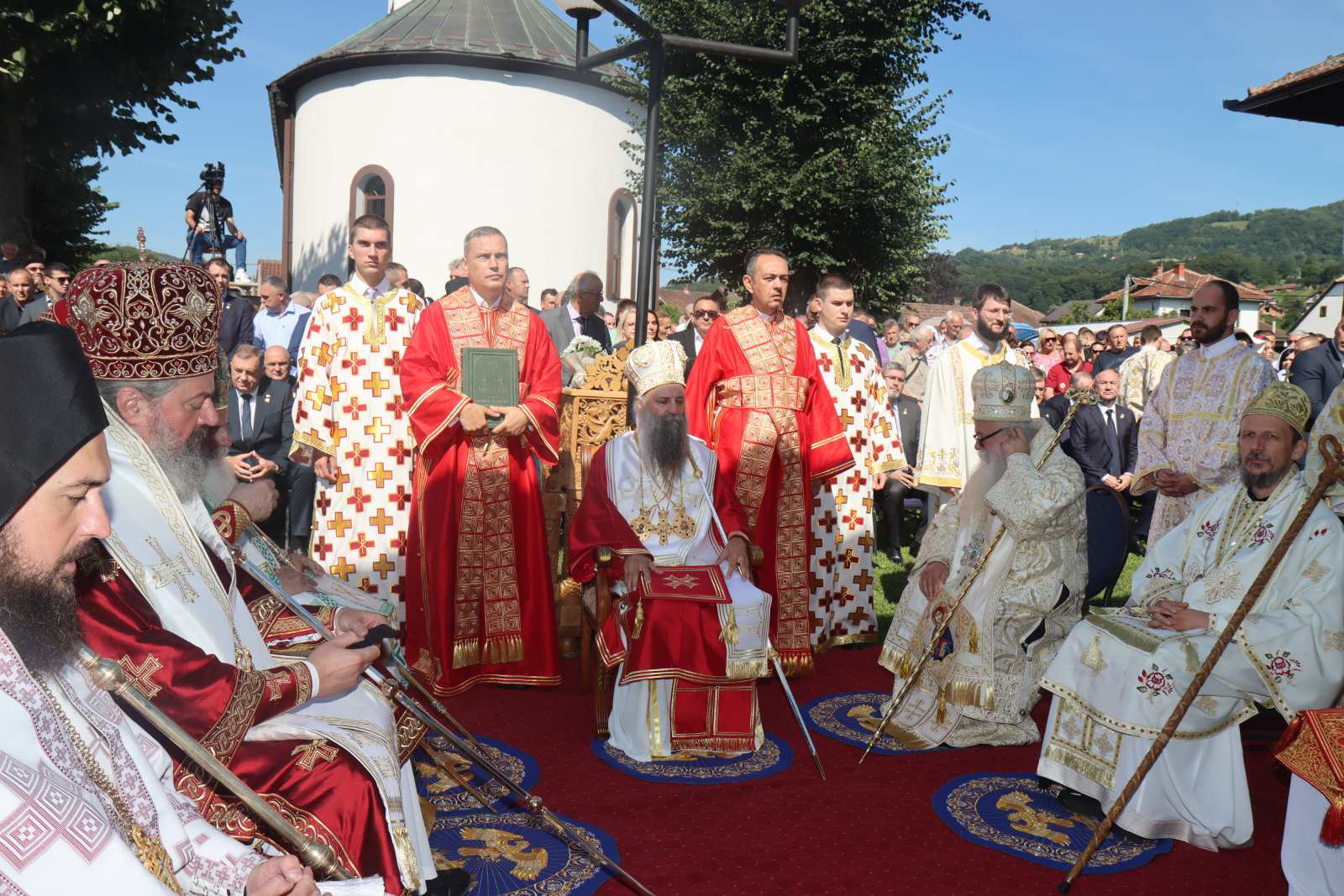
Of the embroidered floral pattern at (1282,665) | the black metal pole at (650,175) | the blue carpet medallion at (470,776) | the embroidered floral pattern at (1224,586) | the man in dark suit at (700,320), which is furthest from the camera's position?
the man in dark suit at (700,320)

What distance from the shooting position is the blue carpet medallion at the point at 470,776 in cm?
417

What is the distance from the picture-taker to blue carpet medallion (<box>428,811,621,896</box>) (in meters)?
3.52

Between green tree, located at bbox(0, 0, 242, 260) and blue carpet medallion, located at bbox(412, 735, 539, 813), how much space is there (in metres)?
12.2

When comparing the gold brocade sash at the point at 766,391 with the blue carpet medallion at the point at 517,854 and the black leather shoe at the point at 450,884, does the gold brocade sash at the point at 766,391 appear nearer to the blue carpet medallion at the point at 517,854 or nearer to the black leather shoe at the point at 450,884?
the blue carpet medallion at the point at 517,854

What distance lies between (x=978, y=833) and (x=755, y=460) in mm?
2636

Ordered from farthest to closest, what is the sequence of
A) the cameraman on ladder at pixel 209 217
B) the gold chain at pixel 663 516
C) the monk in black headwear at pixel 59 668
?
1. the cameraman on ladder at pixel 209 217
2. the gold chain at pixel 663 516
3. the monk in black headwear at pixel 59 668

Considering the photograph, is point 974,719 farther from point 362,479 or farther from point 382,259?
point 382,259

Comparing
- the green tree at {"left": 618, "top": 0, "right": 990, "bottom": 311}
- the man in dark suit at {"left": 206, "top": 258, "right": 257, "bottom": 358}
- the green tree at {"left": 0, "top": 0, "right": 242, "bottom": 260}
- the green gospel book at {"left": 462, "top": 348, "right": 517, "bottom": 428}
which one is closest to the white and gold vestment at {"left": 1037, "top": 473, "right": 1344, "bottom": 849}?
the green gospel book at {"left": 462, "top": 348, "right": 517, "bottom": 428}

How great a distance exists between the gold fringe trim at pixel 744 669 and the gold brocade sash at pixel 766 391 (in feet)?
6.10

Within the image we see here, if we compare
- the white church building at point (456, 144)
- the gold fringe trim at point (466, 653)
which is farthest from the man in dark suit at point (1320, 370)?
the white church building at point (456, 144)

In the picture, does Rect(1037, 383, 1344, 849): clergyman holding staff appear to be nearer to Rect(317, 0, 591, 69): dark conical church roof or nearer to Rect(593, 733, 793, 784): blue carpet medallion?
Rect(593, 733, 793, 784): blue carpet medallion

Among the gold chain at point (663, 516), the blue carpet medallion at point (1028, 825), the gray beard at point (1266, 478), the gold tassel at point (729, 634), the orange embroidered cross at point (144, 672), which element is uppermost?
the gray beard at point (1266, 478)

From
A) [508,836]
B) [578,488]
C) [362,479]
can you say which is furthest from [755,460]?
[508,836]

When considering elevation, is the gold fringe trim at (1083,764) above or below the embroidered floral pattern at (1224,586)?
below
